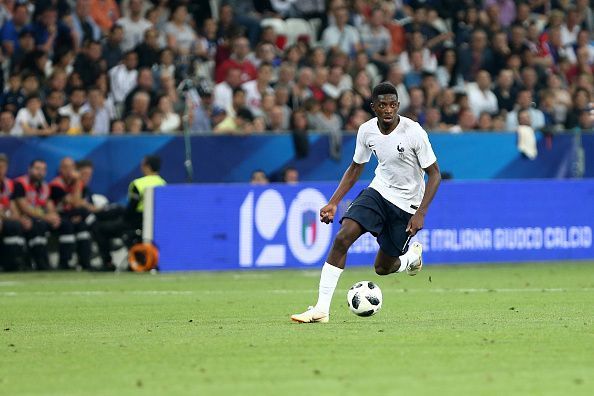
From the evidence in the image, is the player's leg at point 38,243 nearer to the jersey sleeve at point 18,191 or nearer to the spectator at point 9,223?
the spectator at point 9,223

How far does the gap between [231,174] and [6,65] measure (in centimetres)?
409

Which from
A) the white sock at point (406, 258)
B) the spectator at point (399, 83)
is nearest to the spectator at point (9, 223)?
the spectator at point (399, 83)

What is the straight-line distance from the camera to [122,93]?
2328 centimetres

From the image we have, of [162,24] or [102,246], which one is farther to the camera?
[162,24]

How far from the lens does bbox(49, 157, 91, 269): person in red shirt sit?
21578 mm

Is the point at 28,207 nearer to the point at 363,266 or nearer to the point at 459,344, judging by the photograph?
the point at 363,266

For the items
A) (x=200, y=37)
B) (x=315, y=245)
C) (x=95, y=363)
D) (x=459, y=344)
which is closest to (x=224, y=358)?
(x=95, y=363)

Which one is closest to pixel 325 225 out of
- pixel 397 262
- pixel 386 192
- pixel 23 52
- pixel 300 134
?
pixel 300 134

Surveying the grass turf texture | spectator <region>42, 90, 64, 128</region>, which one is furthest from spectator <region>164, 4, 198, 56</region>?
the grass turf texture

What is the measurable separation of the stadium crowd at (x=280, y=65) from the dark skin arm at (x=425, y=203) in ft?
31.7

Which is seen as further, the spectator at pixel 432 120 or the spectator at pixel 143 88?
the spectator at pixel 432 120

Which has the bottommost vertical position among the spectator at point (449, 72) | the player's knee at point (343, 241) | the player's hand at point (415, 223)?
the player's knee at point (343, 241)

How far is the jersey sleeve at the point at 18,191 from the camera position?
21422mm

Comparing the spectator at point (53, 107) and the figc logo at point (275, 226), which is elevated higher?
the spectator at point (53, 107)
